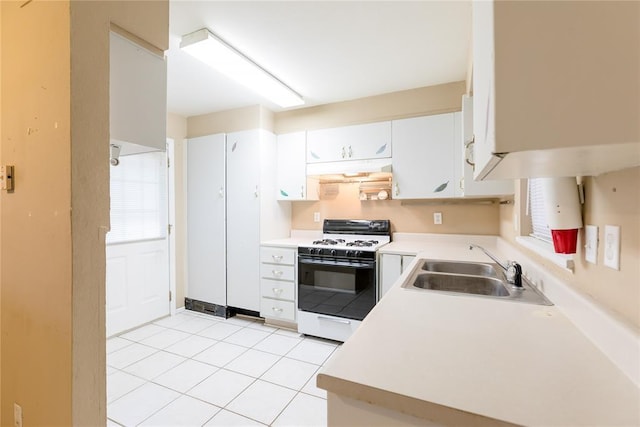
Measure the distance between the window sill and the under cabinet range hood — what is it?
148 centimetres

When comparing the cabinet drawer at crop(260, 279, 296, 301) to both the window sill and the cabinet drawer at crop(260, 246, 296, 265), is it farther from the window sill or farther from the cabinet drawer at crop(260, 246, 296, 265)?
the window sill

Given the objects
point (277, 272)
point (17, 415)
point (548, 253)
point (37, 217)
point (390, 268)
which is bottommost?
point (17, 415)

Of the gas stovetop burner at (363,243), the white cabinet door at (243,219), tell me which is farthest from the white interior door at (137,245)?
the gas stovetop burner at (363,243)

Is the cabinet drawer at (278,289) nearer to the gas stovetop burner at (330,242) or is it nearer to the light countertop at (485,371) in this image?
the gas stovetop burner at (330,242)

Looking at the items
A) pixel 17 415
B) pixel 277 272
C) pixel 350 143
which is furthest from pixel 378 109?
pixel 17 415

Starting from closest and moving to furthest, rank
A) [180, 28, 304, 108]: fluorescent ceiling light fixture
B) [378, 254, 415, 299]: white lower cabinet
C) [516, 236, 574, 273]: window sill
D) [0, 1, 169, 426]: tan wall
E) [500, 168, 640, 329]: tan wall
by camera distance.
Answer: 1. [500, 168, 640, 329]: tan wall
2. [516, 236, 574, 273]: window sill
3. [0, 1, 169, 426]: tan wall
4. [180, 28, 304, 108]: fluorescent ceiling light fixture
5. [378, 254, 415, 299]: white lower cabinet

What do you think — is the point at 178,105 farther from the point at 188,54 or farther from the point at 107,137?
the point at 107,137

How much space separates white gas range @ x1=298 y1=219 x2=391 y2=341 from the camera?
2.64m

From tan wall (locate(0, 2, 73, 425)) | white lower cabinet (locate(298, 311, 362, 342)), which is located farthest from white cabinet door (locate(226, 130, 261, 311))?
tan wall (locate(0, 2, 73, 425))

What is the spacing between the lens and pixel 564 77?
1.47 feet

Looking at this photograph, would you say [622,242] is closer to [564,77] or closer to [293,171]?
[564,77]

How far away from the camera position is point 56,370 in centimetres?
116

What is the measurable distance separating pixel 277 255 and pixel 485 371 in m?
2.61

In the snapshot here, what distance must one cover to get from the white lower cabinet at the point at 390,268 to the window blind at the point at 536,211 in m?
1.00
